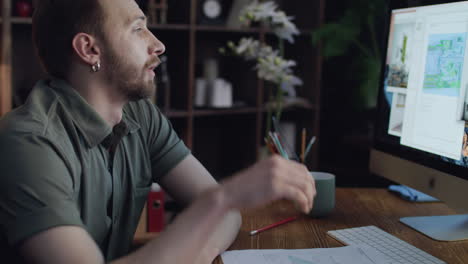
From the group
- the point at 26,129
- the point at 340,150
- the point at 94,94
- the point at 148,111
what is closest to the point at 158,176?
the point at 148,111

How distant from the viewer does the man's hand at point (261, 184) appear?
0.70m

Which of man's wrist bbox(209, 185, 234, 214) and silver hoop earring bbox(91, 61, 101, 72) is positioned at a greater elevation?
silver hoop earring bbox(91, 61, 101, 72)

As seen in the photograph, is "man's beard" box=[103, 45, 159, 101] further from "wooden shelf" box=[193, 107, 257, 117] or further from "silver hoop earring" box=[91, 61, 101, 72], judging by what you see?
"wooden shelf" box=[193, 107, 257, 117]

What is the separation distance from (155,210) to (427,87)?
62.2 inches

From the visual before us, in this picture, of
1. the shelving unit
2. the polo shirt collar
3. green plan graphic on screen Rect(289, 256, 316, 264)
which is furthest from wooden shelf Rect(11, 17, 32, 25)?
green plan graphic on screen Rect(289, 256, 316, 264)

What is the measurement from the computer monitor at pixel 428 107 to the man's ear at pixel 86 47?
2.30 feet

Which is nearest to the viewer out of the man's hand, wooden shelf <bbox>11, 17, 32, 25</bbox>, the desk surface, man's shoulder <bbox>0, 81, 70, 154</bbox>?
the man's hand

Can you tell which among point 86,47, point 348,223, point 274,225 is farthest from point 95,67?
point 348,223

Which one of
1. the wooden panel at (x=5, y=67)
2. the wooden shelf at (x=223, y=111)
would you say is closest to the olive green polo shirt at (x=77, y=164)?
the wooden panel at (x=5, y=67)

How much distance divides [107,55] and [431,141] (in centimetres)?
73

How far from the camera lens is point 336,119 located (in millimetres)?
3146

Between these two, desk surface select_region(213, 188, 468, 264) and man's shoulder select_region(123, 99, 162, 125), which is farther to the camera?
man's shoulder select_region(123, 99, 162, 125)

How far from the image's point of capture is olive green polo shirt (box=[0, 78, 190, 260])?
775 millimetres

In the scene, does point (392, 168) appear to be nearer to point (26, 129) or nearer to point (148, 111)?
point (148, 111)
